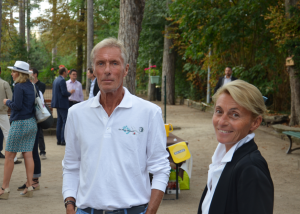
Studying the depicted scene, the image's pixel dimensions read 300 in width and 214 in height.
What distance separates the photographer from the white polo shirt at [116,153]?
86.4 inches

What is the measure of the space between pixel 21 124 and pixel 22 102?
0.34 meters

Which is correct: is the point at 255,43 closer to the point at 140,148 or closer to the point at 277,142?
the point at 277,142

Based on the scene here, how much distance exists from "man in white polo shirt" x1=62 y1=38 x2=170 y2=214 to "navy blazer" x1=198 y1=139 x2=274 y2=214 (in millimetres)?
644

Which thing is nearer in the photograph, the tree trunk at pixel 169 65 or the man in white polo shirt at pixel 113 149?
the man in white polo shirt at pixel 113 149

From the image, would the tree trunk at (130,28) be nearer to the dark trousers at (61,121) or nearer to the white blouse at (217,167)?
the dark trousers at (61,121)

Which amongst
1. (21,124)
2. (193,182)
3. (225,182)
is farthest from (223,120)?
(193,182)

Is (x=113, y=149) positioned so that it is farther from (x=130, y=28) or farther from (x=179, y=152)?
(x=130, y=28)

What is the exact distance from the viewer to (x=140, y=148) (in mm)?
2273

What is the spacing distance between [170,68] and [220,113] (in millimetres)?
22922

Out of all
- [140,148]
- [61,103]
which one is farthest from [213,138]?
[140,148]

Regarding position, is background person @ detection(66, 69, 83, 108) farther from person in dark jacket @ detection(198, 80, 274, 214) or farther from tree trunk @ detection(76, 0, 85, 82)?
tree trunk @ detection(76, 0, 85, 82)

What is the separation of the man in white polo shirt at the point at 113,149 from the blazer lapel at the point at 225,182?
627 mm

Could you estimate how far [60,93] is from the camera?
10.2 m

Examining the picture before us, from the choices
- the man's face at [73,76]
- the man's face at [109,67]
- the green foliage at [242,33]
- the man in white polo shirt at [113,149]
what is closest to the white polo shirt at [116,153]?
the man in white polo shirt at [113,149]
